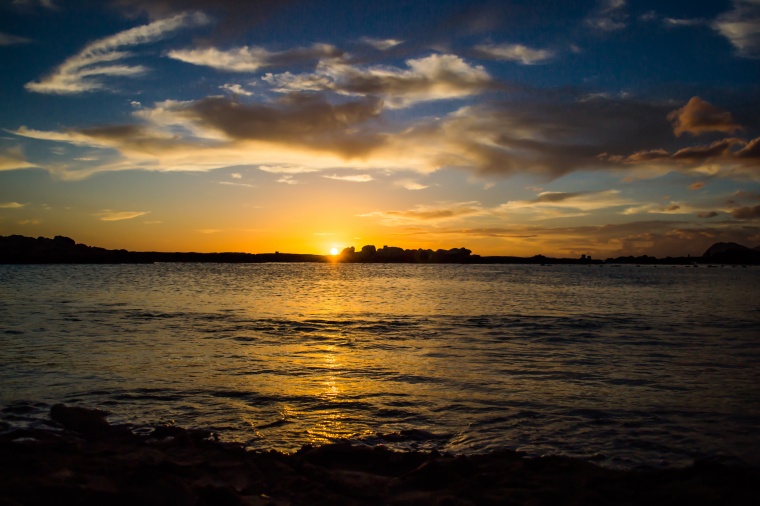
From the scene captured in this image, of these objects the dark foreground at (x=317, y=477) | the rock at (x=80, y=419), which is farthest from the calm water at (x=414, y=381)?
the dark foreground at (x=317, y=477)

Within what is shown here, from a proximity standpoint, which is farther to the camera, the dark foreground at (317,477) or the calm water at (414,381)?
the calm water at (414,381)

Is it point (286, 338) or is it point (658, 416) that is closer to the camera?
point (658, 416)

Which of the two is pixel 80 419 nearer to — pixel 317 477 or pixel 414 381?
pixel 317 477

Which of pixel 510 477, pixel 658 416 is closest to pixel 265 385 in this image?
pixel 510 477

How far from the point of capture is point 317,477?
7441 millimetres

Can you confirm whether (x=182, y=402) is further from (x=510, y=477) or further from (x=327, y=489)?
(x=510, y=477)

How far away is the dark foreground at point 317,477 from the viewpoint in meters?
6.35

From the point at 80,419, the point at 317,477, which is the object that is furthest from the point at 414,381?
the point at 80,419

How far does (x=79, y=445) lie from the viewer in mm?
8531

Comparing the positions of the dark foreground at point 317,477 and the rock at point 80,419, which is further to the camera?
the rock at point 80,419

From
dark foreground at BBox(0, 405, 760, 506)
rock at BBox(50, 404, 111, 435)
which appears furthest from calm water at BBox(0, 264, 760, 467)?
dark foreground at BBox(0, 405, 760, 506)

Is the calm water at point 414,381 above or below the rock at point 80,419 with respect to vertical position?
below

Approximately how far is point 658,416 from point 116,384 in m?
13.4

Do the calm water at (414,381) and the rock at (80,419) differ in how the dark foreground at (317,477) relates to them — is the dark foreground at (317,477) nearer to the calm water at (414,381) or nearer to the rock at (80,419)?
the rock at (80,419)
